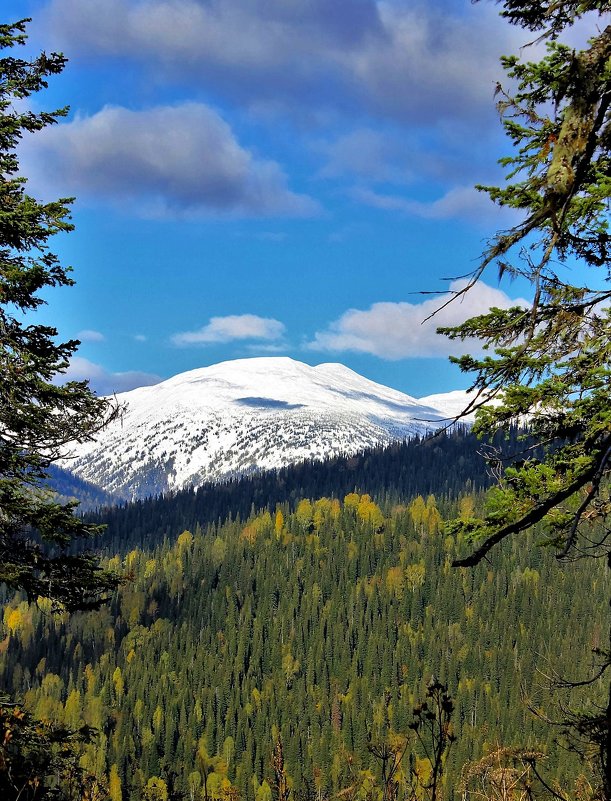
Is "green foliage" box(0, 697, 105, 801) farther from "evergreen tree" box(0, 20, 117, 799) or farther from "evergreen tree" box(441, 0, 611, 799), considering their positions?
"evergreen tree" box(441, 0, 611, 799)

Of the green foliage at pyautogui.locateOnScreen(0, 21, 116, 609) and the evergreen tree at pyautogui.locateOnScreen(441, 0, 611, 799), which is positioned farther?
the green foliage at pyautogui.locateOnScreen(0, 21, 116, 609)

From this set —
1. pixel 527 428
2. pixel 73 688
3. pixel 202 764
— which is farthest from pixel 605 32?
pixel 73 688

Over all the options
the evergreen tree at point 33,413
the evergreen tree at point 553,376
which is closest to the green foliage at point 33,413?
the evergreen tree at point 33,413

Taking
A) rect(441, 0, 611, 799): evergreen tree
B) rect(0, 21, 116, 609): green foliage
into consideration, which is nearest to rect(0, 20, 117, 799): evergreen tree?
rect(0, 21, 116, 609): green foliage

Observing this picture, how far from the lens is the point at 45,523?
13.8 metres

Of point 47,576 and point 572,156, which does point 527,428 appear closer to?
point 572,156

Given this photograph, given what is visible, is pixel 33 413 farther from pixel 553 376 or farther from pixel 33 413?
pixel 553 376

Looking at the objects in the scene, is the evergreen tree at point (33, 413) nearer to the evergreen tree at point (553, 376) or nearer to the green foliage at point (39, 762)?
the green foliage at point (39, 762)

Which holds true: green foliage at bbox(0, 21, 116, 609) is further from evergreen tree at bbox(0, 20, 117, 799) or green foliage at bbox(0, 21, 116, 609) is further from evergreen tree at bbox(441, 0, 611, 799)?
evergreen tree at bbox(441, 0, 611, 799)

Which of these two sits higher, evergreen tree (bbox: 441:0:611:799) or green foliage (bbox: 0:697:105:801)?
evergreen tree (bbox: 441:0:611:799)

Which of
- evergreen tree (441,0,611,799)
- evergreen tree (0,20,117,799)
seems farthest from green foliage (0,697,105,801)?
evergreen tree (441,0,611,799)

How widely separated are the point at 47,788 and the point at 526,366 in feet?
30.6

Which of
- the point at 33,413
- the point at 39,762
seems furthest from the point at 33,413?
the point at 39,762

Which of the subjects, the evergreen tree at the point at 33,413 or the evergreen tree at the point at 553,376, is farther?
the evergreen tree at the point at 33,413
